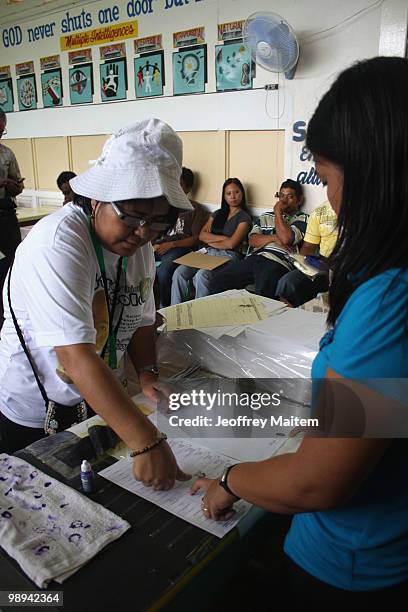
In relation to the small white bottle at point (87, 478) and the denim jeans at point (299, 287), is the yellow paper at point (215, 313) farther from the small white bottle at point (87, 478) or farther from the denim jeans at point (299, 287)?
the denim jeans at point (299, 287)

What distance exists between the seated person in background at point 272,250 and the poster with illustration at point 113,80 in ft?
7.13

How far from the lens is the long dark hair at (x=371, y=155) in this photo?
1.87 feet

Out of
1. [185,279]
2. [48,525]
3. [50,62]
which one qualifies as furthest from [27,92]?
[48,525]

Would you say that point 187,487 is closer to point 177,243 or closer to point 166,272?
point 166,272

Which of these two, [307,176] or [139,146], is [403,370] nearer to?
[139,146]

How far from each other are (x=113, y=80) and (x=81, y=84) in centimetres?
53

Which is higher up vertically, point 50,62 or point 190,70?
point 50,62

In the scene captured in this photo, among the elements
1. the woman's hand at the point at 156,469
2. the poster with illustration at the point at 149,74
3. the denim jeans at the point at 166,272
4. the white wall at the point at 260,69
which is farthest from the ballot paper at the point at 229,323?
the poster with illustration at the point at 149,74

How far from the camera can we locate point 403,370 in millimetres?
557

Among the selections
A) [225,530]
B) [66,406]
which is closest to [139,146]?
[66,406]

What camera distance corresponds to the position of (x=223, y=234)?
4.20 meters

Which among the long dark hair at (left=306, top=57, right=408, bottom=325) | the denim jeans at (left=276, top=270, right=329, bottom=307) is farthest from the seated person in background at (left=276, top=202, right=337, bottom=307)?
the long dark hair at (left=306, top=57, right=408, bottom=325)

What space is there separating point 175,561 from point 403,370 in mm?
454

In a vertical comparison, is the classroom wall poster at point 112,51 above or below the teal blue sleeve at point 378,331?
above
